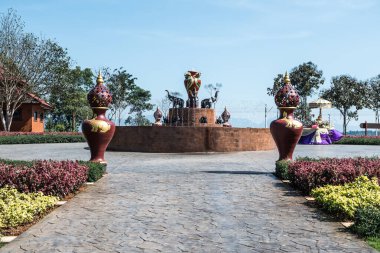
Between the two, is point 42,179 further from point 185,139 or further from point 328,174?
point 185,139

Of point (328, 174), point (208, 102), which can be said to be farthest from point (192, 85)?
point (328, 174)

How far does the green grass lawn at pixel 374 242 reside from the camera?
20.6ft

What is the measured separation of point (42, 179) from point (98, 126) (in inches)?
177

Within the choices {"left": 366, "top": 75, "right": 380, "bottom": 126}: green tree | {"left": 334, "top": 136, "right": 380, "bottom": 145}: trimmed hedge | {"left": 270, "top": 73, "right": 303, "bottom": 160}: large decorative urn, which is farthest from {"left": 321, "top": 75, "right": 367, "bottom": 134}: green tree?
{"left": 270, "top": 73, "right": 303, "bottom": 160}: large decorative urn

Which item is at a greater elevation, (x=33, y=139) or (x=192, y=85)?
(x=192, y=85)

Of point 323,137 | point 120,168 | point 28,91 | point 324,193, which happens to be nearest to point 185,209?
point 324,193

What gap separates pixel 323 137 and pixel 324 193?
2858 cm

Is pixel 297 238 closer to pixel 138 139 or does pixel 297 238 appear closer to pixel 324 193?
pixel 324 193

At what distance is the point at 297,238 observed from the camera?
672 cm

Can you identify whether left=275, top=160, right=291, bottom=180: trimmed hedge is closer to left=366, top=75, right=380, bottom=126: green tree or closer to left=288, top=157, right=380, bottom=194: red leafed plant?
left=288, top=157, right=380, bottom=194: red leafed plant

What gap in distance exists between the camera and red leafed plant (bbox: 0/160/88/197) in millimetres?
9922

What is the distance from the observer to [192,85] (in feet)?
98.4

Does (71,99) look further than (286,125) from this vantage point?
Yes

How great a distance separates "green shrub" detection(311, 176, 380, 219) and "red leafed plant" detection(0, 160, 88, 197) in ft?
16.6
